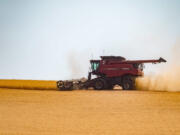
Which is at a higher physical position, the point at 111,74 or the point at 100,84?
the point at 111,74

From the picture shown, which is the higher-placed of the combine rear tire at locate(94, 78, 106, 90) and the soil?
the soil

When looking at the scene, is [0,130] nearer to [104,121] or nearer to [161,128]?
[104,121]

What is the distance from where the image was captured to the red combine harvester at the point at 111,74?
82.2 feet

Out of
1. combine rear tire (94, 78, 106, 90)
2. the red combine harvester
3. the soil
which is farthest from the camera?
combine rear tire (94, 78, 106, 90)

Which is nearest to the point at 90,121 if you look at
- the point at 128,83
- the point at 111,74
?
the point at 128,83

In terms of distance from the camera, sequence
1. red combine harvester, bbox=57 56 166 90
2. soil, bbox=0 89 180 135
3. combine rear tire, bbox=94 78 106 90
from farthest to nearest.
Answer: combine rear tire, bbox=94 78 106 90 < red combine harvester, bbox=57 56 166 90 < soil, bbox=0 89 180 135

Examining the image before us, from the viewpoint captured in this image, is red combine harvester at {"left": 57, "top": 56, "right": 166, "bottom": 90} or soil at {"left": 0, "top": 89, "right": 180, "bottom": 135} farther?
red combine harvester at {"left": 57, "top": 56, "right": 166, "bottom": 90}

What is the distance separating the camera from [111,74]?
1010 inches

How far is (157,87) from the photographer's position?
2483 centimetres

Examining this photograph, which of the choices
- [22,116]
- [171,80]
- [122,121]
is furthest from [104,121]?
[171,80]

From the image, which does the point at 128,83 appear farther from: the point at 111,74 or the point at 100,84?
the point at 100,84

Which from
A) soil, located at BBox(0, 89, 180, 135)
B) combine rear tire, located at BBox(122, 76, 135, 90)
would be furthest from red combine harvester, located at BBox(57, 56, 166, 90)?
soil, located at BBox(0, 89, 180, 135)

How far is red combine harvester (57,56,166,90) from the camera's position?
2506cm

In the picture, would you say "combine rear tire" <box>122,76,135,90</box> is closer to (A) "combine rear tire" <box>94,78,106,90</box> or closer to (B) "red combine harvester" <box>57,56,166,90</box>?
(B) "red combine harvester" <box>57,56,166,90</box>
